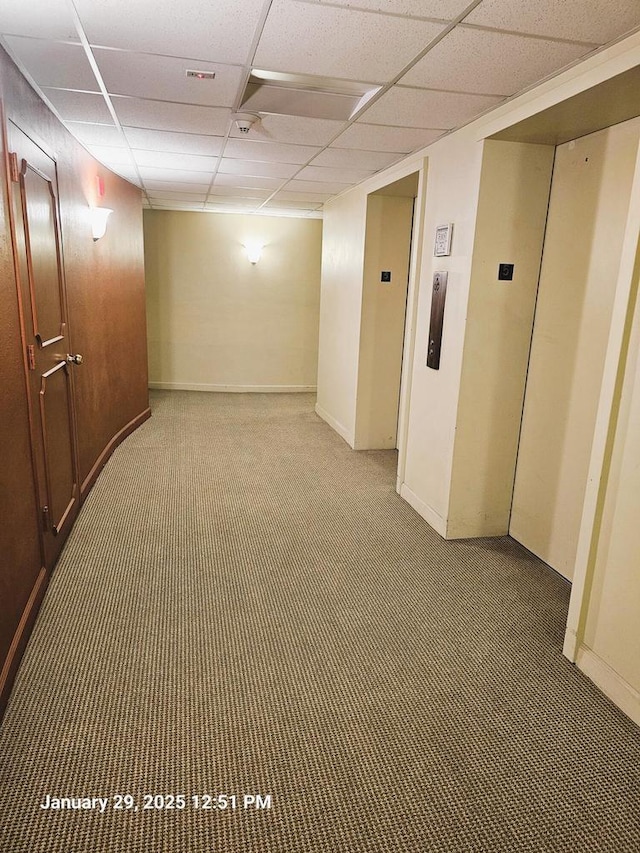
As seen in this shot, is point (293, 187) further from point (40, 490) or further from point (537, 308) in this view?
point (40, 490)

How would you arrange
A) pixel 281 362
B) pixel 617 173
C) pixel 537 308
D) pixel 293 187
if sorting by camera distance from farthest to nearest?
pixel 281 362
pixel 293 187
pixel 537 308
pixel 617 173

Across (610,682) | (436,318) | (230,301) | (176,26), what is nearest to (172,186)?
(230,301)

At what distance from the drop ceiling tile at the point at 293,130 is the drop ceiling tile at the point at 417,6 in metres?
1.26

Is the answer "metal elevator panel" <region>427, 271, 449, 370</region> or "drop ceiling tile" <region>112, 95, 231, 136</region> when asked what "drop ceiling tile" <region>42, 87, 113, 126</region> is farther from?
"metal elevator panel" <region>427, 271, 449, 370</region>

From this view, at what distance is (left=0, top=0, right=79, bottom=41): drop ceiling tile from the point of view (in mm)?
1915

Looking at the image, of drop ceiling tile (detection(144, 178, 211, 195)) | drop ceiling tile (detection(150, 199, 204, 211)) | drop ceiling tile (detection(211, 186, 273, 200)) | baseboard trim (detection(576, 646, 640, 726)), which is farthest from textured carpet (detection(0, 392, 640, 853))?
drop ceiling tile (detection(150, 199, 204, 211))

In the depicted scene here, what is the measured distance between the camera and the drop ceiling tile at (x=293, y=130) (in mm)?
3115

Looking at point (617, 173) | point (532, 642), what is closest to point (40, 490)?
point (532, 642)

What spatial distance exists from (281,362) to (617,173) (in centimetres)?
568

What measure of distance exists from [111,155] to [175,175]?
32.4 inches

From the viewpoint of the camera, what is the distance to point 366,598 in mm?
2824

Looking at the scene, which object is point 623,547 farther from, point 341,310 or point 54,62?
point 341,310

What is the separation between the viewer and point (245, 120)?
3061mm

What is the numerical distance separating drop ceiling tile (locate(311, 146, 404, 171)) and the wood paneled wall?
170 cm
